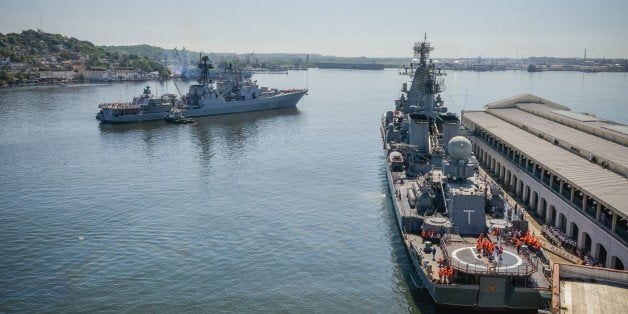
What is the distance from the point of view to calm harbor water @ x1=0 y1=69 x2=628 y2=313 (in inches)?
1394

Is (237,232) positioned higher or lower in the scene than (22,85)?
lower

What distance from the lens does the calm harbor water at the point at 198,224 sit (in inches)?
1394

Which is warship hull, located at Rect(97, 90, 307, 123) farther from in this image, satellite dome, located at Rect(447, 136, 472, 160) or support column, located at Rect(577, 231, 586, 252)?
support column, located at Rect(577, 231, 586, 252)

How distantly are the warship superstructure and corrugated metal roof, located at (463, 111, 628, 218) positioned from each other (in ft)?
239

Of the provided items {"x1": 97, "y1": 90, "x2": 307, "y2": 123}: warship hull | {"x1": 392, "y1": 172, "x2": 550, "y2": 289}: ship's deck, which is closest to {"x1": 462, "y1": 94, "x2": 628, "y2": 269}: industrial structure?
{"x1": 392, "y1": 172, "x2": 550, "y2": 289}: ship's deck

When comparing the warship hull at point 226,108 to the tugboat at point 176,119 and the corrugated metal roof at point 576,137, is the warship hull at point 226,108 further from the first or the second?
the corrugated metal roof at point 576,137

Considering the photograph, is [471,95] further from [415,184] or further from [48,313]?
[48,313]

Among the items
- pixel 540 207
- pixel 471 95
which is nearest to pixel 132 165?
pixel 540 207

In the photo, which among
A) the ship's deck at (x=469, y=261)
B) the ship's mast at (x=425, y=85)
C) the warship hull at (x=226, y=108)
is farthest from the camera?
the warship hull at (x=226, y=108)

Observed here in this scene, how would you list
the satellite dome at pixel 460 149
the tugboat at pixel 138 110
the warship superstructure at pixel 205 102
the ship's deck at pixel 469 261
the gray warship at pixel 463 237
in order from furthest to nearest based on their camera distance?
the warship superstructure at pixel 205 102 < the tugboat at pixel 138 110 < the satellite dome at pixel 460 149 < the gray warship at pixel 463 237 < the ship's deck at pixel 469 261

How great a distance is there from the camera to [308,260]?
40844 millimetres

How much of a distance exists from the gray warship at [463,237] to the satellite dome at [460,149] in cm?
8

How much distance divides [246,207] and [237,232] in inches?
286

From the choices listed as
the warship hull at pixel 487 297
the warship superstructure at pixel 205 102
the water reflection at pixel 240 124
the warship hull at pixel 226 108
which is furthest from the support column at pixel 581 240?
the warship hull at pixel 226 108
